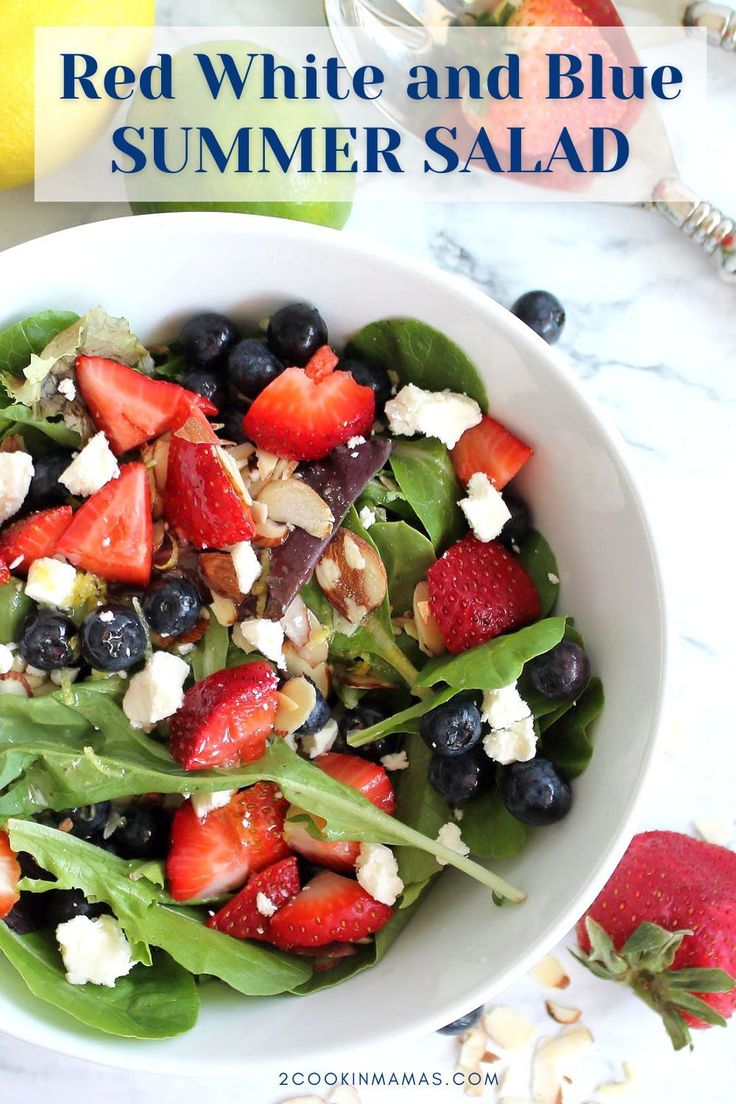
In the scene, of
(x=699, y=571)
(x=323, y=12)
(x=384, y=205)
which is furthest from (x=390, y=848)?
(x=323, y=12)

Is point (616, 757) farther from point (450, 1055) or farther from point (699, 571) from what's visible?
point (450, 1055)

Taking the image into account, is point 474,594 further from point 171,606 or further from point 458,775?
point 171,606

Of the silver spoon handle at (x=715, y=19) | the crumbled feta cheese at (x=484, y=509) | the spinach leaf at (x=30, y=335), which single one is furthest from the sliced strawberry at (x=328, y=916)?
the silver spoon handle at (x=715, y=19)

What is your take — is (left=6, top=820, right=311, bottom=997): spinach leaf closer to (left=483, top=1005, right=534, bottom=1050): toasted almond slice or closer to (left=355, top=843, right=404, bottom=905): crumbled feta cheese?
(left=355, top=843, right=404, bottom=905): crumbled feta cheese

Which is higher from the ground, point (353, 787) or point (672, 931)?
point (353, 787)

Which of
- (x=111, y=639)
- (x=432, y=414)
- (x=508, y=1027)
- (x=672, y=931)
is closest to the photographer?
(x=111, y=639)

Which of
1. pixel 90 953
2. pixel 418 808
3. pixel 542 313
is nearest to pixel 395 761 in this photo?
pixel 418 808

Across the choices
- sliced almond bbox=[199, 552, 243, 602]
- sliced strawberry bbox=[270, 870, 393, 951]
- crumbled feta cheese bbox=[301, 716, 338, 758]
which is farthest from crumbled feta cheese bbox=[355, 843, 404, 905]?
sliced almond bbox=[199, 552, 243, 602]

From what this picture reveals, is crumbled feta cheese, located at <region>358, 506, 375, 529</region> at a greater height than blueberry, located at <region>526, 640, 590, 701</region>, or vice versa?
crumbled feta cheese, located at <region>358, 506, 375, 529</region>
